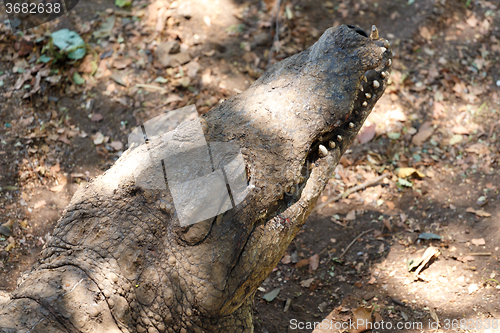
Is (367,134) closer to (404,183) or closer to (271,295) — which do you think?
(404,183)

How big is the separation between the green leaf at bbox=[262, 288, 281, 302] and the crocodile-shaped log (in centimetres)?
81

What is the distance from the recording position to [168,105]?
14.9 feet

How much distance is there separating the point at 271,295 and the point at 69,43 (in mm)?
3470

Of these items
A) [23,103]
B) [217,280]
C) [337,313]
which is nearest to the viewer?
[217,280]

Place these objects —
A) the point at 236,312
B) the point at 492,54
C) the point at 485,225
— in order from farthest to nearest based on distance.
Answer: the point at 492,54, the point at 485,225, the point at 236,312

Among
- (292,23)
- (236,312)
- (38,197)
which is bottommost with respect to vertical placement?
(38,197)

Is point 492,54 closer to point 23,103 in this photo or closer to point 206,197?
point 206,197

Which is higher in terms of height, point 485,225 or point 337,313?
point 485,225

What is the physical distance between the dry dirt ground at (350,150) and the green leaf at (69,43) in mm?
94

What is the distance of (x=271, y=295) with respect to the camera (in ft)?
10.9

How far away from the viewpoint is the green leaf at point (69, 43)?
4.55 m

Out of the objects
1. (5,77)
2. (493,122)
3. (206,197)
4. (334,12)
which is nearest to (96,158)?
(5,77)

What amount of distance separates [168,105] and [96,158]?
950 mm

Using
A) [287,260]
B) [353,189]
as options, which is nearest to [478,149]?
[353,189]
